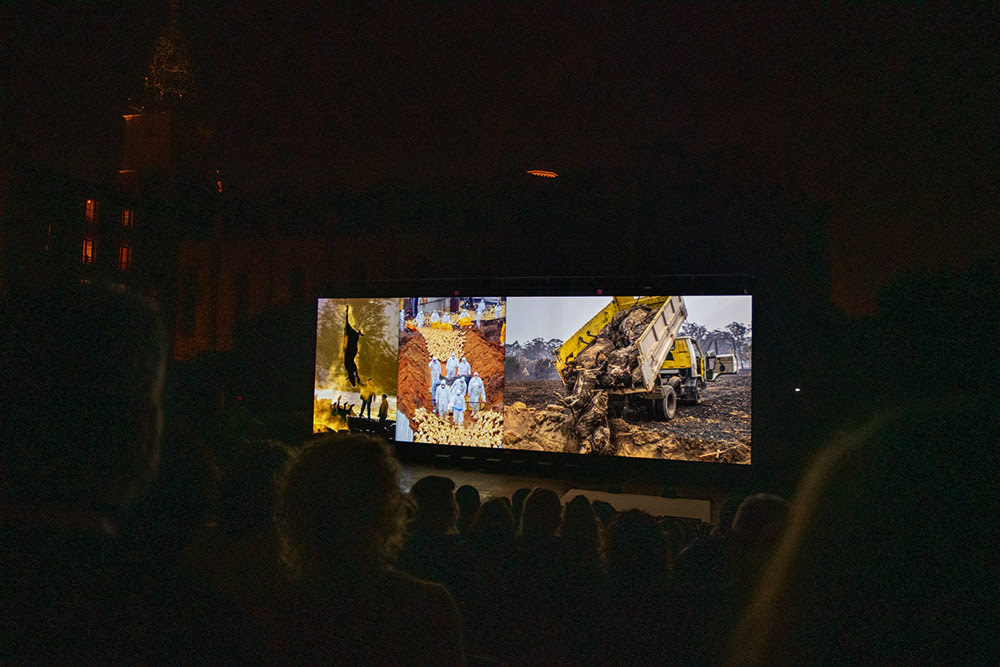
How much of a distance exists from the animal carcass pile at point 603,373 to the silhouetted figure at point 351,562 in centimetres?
349

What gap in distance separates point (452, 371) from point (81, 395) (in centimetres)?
383

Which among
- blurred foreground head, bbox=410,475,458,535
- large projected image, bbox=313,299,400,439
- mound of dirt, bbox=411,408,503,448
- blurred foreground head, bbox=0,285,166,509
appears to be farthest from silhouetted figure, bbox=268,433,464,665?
large projected image, bbox=313,299,400,439

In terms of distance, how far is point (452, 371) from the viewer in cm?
450

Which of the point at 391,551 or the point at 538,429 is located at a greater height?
the point at 391,551

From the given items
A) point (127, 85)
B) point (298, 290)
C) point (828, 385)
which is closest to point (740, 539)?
point (127, 85)

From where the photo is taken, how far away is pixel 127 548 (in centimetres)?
79

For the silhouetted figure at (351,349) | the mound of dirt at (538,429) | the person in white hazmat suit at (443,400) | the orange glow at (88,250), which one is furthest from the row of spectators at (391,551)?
the silhouetted figure at (351,349)

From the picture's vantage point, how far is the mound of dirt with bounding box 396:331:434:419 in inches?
179

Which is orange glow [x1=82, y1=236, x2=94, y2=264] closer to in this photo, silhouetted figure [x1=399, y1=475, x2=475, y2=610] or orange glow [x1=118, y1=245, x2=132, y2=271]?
orange glow [x1=118, y1=245, x2=132, y2=271]

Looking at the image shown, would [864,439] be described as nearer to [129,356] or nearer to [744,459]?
[129,356]

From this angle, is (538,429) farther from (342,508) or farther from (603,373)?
(342,508)

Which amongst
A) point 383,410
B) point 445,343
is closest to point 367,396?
point 383,410

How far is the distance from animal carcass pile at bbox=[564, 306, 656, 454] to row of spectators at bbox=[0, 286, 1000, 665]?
9.41 feet

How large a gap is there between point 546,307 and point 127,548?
12.0ft
